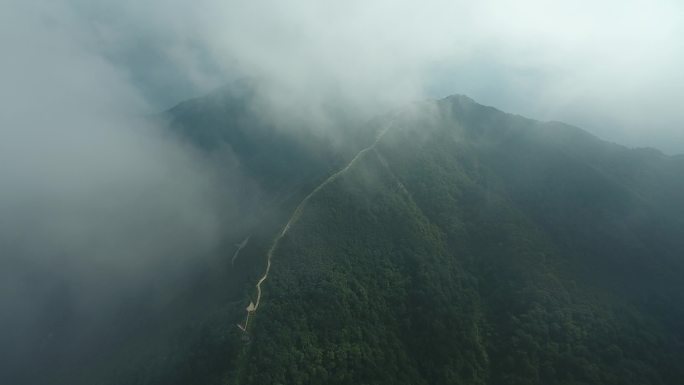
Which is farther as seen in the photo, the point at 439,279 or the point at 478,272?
the point at 478,272

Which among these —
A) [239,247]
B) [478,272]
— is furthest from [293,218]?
[478,272]

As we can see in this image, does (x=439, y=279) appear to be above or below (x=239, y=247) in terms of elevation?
below

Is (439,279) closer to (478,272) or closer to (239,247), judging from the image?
(478,272)

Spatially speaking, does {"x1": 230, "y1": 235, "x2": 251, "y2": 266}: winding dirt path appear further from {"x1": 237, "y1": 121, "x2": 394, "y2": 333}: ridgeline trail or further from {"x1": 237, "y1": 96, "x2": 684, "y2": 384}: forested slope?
{"x1": 237, "y1": 96, "x2": 684, "y2": 384}: forested slope

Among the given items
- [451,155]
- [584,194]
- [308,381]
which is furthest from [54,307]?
[584,194]

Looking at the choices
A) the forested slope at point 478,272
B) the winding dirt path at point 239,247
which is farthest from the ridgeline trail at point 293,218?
the winding dirt path at point 239,247

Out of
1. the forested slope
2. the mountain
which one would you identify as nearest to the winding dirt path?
the mountain

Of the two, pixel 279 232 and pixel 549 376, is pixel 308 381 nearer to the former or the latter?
pixel 279 232

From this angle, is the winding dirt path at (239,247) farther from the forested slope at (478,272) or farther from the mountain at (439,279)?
the forested slope at (478,272)
